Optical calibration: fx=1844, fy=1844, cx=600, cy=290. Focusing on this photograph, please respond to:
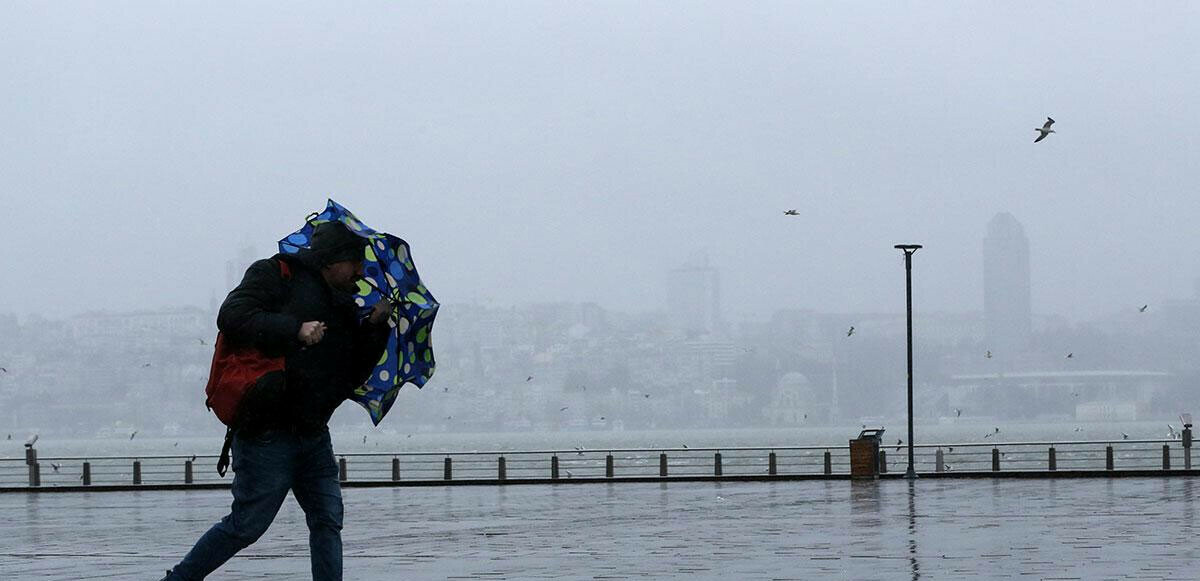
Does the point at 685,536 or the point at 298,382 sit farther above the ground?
the point at 298,382

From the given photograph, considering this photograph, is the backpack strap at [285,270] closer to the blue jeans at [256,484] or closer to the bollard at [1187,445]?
the blue jeans at [256,484]

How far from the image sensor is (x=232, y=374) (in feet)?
24.6

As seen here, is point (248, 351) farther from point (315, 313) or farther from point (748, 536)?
point (748, 536)

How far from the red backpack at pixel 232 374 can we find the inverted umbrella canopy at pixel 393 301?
22.4 inches

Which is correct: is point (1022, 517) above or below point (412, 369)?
below

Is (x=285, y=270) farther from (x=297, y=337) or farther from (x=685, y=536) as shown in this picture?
(x=685, y=536)

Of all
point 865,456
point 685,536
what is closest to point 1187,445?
point 865,456

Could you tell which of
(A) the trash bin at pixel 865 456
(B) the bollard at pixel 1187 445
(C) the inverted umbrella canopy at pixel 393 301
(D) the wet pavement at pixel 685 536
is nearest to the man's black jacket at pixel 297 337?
(C) the inverted umbrella canopy at pixel 393 301

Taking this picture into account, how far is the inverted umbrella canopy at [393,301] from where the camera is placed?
26.1 feet

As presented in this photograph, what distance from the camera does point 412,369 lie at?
8.12 meters

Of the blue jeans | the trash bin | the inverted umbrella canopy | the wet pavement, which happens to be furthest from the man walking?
the trash bin

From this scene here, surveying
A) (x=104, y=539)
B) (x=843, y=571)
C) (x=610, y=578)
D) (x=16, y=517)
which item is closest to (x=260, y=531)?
(x=610, y=578)

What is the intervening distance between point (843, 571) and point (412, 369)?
4.36 meters

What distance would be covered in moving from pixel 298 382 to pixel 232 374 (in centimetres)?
27
